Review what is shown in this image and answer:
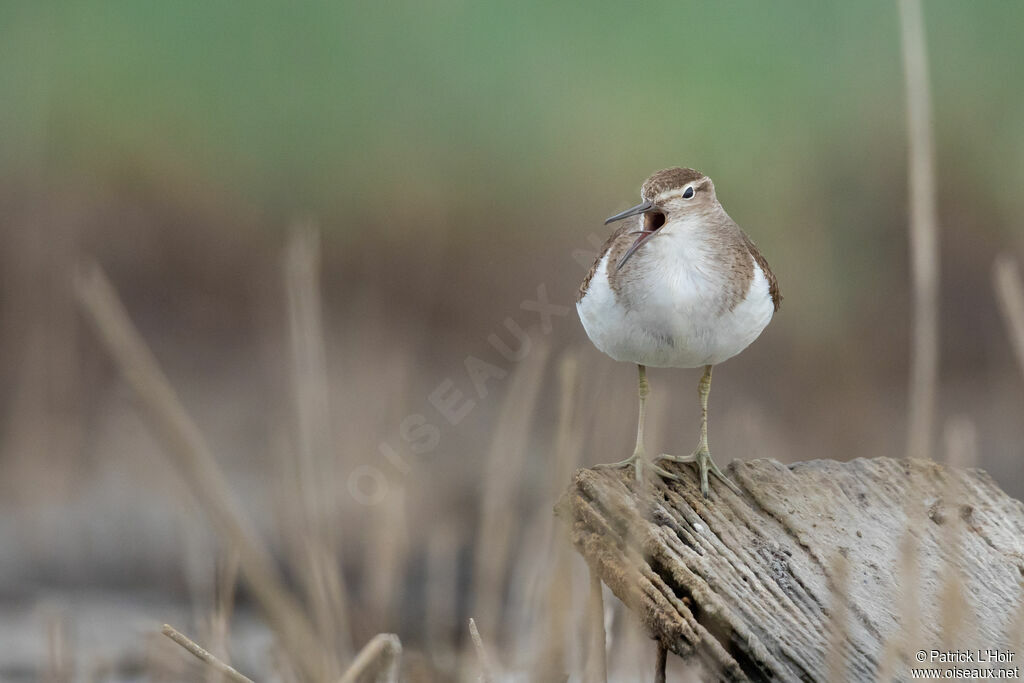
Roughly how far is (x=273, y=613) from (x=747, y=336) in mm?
1279

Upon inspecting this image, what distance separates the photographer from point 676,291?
2629 mm

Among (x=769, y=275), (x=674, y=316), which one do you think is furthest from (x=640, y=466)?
(x=769, y=275)

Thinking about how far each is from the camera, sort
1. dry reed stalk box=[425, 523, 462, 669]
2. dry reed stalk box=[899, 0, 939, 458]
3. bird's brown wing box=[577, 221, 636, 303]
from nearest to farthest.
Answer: dry reed stalk box=[899, 0, 939, 458]
bird's brown wing box=[577, 221, 636, 303]
dry reed stalk box=[425, 523, 462, 669]

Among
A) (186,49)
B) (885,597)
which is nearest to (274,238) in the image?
(186,49)

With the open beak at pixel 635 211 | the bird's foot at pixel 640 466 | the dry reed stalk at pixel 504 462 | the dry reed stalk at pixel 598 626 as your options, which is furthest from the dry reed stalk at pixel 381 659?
the open beak at pixel 635 211

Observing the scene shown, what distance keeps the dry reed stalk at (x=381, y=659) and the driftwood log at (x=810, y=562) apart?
1.60ft

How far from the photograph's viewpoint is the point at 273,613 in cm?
193

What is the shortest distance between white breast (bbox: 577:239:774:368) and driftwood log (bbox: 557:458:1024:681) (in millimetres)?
279

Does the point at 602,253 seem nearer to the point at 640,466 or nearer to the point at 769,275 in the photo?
the point at 769,275

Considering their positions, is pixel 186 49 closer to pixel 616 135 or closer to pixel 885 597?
pixel 616 135

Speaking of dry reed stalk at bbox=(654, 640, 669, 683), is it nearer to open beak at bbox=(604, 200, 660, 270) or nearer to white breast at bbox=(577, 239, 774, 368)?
white breast at bbox=(577, 239, 774, 368)

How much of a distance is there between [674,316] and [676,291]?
0.21ft

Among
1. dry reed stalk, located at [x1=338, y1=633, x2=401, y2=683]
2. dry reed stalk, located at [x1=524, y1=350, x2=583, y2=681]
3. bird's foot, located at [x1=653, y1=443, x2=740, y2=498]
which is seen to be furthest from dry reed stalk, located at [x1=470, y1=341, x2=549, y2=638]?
dry reed stalk, located at [x1=338, y1=633, x2=401, y2=683]

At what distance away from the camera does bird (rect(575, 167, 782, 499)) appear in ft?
8.57
